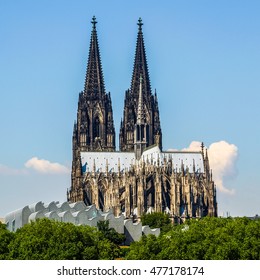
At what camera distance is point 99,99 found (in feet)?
503

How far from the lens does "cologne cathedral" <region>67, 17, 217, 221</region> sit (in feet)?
445

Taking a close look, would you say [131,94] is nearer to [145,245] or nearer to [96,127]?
[96,127]

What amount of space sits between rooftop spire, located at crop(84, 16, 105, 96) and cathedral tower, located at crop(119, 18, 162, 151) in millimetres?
4882

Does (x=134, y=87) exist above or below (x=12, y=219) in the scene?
above

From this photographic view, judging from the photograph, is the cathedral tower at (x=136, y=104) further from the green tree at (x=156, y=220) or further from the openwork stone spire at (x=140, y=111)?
the green tree at (x=156, y=220)

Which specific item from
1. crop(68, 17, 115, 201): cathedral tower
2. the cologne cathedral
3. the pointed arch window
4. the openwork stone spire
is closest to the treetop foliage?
the cologne cathedral

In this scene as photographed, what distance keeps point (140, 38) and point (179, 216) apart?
33.9 meters

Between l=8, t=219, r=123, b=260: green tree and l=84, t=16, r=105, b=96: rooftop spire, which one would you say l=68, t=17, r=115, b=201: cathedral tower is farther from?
l=8, t=219, r=123, b=260: green tree

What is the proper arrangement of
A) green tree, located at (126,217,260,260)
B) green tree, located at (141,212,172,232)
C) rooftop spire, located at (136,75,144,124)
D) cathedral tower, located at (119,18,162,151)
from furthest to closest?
cathedral tower, located at (119,18,162,151) < rooftop spire, located at (136,75,144,124) < green tree, located at (141,212,172,232) < green tree, located at (126,217,260,260)

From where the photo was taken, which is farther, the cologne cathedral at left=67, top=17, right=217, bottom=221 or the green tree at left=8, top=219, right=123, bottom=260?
the cologne cathedral at left=67, top=17, right=217, bottom=221

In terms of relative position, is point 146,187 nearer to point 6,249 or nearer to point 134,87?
point 134,87
